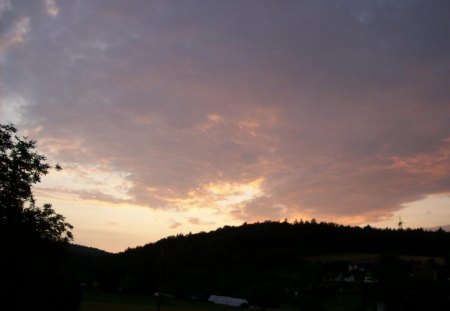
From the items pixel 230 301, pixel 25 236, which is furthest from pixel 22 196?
pixel 230 301

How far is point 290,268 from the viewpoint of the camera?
166 m

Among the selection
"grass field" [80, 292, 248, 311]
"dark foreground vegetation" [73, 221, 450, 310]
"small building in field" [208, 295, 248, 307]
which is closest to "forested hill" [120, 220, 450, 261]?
"dark foreground vegetation" [73, 221, 450, 310]

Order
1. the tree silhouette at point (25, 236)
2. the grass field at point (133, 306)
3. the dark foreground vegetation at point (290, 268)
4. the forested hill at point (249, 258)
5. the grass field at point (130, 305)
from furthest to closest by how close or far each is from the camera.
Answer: the forested hill at point (249, 258) → the dark foreground vegetation at point (290, 268) → the grass field at point (133, 306) → the grass field at point (130, 305) → the tree silhouette at point (25, 236)

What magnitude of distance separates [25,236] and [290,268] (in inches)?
5604

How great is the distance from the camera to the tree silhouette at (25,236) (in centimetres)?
2991

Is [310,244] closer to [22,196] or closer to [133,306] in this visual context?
[133,306]

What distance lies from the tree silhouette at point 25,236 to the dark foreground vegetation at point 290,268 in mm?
51668

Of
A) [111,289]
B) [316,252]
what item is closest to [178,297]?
[111,289]

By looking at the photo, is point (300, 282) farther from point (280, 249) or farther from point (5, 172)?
point (5, 172)

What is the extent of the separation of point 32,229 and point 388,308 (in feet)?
178

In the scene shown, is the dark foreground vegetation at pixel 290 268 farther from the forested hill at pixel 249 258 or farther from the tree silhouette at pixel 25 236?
the tree silhouette at pixel 25 236

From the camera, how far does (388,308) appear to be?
6981 cm

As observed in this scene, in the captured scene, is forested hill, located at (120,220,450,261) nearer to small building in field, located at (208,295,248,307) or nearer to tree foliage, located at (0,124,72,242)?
small building in field, located at (208,295,248,307)

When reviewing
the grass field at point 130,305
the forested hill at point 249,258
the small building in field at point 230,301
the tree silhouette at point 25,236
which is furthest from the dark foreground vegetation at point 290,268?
the tree silhouette at point 25,236
